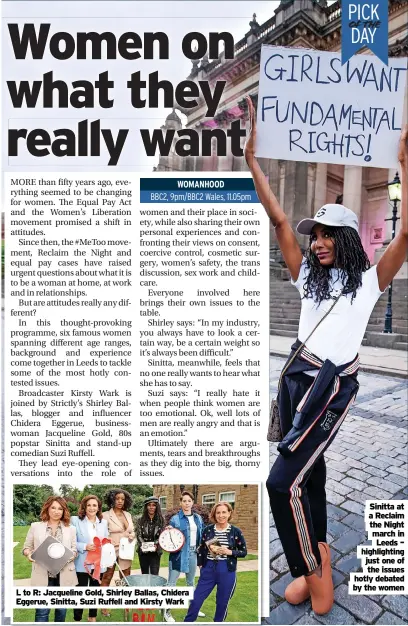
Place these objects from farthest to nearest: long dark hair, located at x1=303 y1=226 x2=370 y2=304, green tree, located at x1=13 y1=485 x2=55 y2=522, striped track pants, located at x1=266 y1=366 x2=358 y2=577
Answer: green tree, located at x1=13 y1=485 x2=55 y2=522
long dark hair, located at x1=303 y1=226 x2=370 y2=304
striped track pants, located at x1=266 y1=366 x2=358 y2=577

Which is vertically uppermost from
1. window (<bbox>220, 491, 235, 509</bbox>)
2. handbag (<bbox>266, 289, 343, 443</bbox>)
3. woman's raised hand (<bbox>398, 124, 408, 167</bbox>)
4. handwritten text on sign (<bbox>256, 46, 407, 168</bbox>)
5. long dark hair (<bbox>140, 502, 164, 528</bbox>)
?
handwritten text on sign (<bbox>256, 46, 407, 168</bbox>)

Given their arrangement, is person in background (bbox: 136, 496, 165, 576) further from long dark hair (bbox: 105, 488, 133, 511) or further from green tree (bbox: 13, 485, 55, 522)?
green tree (bbox: 13, 485, 55, 522)

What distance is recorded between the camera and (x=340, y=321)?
92.7 inches

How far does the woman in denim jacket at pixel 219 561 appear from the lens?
96.3 inches

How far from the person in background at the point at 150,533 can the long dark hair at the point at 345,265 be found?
165cm

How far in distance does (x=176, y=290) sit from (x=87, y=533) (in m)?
1.64

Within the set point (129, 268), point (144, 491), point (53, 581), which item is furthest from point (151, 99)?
point (53, 581)

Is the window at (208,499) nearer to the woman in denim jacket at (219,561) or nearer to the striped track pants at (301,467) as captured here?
the woman in denim jacket at (219,561)

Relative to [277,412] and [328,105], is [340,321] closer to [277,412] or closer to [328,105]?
[277,412]

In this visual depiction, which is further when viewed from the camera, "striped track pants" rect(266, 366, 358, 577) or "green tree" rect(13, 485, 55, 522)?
"green tree" rect(13, 485, 55, 522)

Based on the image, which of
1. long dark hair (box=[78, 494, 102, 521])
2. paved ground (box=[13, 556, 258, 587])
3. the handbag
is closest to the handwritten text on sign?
the handbag

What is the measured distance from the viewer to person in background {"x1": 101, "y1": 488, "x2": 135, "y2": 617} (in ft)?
8.24

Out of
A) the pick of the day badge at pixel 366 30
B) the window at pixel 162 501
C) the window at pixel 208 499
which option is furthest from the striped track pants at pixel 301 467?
the pick of the day badge at pixel 366 30

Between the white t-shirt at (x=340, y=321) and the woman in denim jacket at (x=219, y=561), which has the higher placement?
the white t-shirt at (x=340, y=321)
